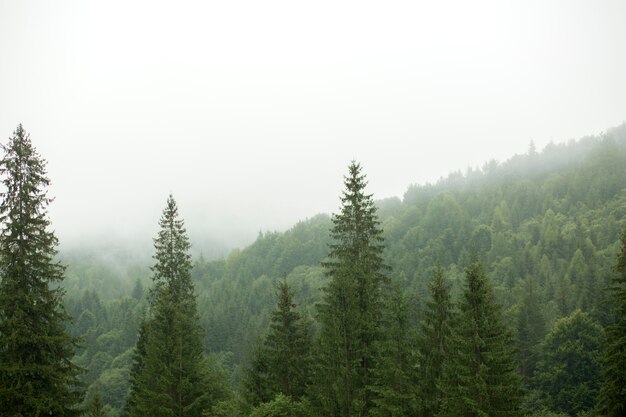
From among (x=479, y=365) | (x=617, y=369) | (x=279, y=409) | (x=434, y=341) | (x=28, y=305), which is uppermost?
(x=28, y=305)

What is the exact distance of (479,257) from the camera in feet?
306

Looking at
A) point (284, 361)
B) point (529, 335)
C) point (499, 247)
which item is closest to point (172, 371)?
point (284, 361)

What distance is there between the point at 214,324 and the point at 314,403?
312ft

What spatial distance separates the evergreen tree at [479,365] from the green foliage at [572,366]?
116ft

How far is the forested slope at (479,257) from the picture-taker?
262ft

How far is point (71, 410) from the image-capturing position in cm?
1905

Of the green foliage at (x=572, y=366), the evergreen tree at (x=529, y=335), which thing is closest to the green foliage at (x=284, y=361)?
the green foliage at (x=572, y=366)

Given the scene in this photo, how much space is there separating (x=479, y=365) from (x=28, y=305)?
18588 millimetres

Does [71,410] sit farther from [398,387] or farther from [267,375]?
[398,387]

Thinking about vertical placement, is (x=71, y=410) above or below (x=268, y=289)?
below

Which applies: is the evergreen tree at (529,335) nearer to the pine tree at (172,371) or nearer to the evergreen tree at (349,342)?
the evergreen tree at (349,342)

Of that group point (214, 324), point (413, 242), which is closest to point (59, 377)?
point (214, 324)

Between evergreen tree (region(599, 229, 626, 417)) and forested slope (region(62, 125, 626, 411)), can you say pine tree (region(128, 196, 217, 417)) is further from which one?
forested slope (region(62, 125, 626, 411))

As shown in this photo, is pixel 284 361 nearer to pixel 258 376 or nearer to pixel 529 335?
pixel 258 376
